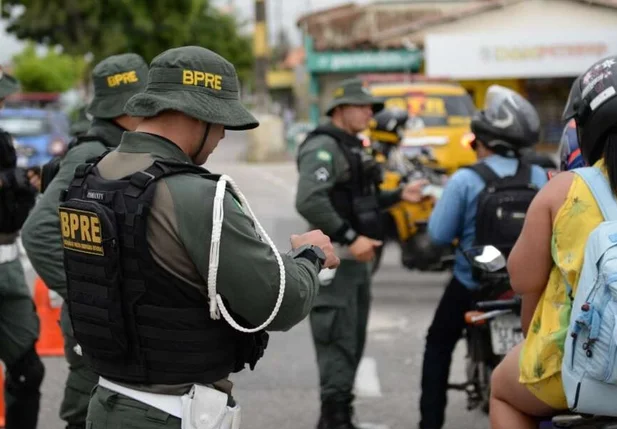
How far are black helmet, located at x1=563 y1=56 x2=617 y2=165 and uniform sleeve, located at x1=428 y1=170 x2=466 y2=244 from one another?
181 cm

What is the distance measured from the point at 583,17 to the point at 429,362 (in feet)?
92.1

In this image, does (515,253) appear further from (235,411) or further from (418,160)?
(418,160)

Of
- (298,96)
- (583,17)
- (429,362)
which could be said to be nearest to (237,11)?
(298,96)

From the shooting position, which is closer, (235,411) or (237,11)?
(235,411)

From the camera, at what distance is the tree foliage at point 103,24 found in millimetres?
36062

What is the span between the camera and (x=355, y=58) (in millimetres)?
35438

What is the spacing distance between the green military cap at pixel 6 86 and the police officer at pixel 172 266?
2.09m

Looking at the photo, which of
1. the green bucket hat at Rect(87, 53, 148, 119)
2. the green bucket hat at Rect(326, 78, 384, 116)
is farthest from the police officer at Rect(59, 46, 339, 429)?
the green bucket hat at Rect(326, 78, 384, 116)

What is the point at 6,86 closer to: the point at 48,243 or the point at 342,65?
the point at 48,243

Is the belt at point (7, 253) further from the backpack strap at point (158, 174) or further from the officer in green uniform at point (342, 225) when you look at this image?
the backpack strap at point (158, 174)

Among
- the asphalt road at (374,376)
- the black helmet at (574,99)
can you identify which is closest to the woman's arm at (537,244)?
the black helmet at (574,99)

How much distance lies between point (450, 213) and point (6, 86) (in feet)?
7.34

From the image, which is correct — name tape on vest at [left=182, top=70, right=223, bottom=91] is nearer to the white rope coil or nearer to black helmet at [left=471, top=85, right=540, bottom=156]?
the white rope coil

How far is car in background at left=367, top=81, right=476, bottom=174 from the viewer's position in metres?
12.1
